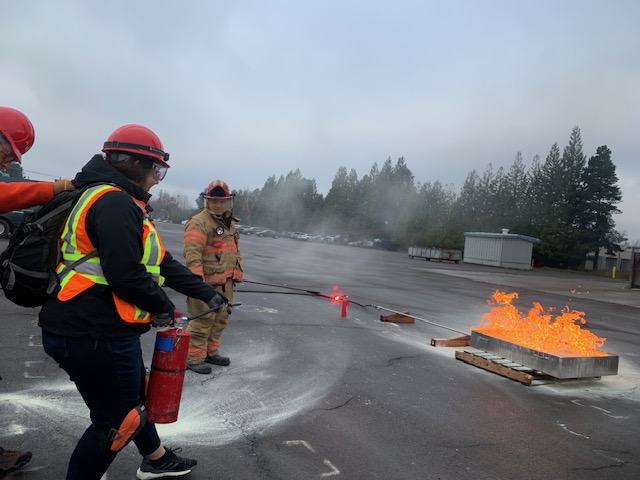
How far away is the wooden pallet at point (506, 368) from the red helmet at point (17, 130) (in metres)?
5.14

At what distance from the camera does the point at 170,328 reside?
250 cm

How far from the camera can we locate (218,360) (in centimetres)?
512

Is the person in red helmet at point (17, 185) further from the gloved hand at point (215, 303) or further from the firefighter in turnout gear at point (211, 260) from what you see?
the firefighter in turnout gear at point (211, 260)

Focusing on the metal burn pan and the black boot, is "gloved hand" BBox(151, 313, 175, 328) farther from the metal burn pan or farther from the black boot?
the metal burn pan

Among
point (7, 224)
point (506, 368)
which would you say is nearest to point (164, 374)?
point (506, 368)

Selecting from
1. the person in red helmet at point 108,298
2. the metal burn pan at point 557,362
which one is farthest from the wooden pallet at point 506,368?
the person in red helmet at point 108,298

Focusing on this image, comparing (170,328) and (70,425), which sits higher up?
(170,328)

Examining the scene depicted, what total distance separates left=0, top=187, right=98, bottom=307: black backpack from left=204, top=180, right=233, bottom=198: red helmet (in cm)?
275

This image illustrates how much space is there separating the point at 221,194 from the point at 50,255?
114 inches

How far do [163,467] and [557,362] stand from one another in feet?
14.3

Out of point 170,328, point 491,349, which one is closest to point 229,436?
point 170,328

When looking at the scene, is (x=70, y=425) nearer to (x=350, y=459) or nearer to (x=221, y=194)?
(x=350, y=459)

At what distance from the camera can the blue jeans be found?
2168 millimetres

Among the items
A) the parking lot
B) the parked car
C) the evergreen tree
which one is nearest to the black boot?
the parking lot
